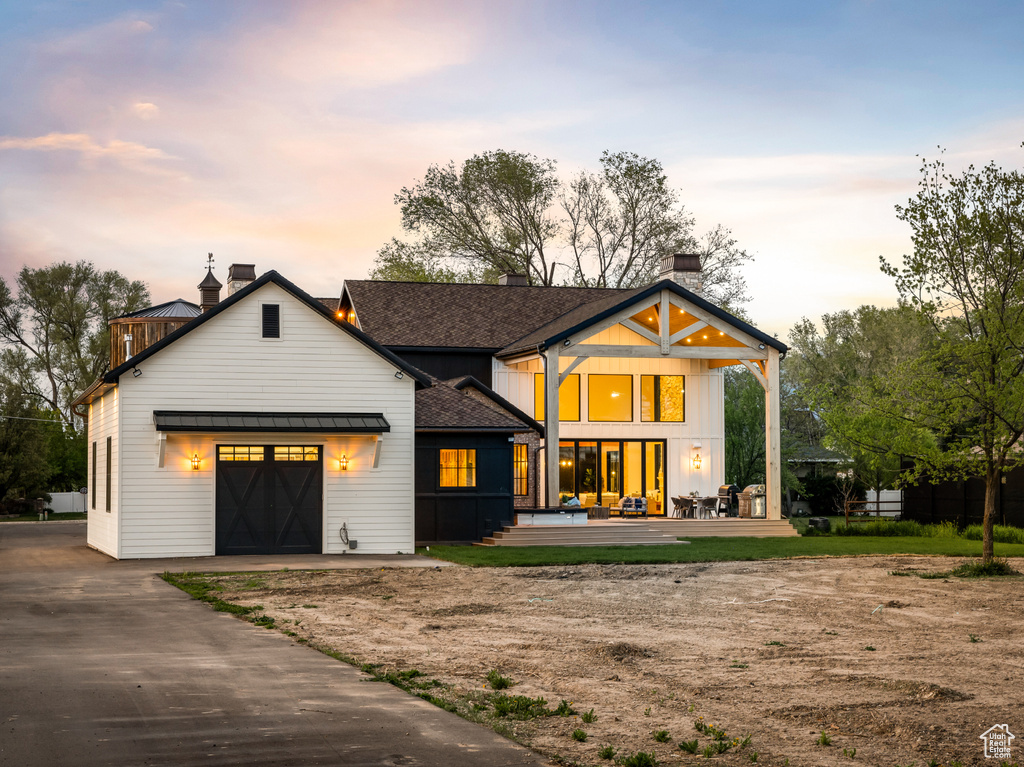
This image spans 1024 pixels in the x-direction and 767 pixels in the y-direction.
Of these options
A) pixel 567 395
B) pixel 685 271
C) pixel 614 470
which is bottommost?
pixel 614 470

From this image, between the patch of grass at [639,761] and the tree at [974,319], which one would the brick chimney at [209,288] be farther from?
the patch of grass at [639,761]

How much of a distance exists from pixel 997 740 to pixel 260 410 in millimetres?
17812

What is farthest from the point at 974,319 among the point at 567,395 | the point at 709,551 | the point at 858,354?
the point at 858,354

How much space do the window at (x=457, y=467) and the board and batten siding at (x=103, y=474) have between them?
7.11m

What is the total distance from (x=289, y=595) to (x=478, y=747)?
9.10 metres

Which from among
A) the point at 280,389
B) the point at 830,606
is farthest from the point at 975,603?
the point at 280,389

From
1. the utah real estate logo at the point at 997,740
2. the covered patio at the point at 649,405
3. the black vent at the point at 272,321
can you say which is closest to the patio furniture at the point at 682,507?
the covered patio at the point at 649,405

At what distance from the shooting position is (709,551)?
23.2 metres

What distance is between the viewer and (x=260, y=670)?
9383 mm

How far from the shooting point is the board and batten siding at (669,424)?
31797 millimetres

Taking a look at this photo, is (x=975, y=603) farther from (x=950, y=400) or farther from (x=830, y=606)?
(x=950, y=400)

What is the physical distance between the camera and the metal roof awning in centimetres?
2138

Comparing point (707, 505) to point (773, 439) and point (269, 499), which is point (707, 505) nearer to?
point (773, 439)

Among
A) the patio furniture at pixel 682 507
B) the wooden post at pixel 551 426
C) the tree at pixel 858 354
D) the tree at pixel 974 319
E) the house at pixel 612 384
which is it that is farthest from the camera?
the tree at pixel 858 354
